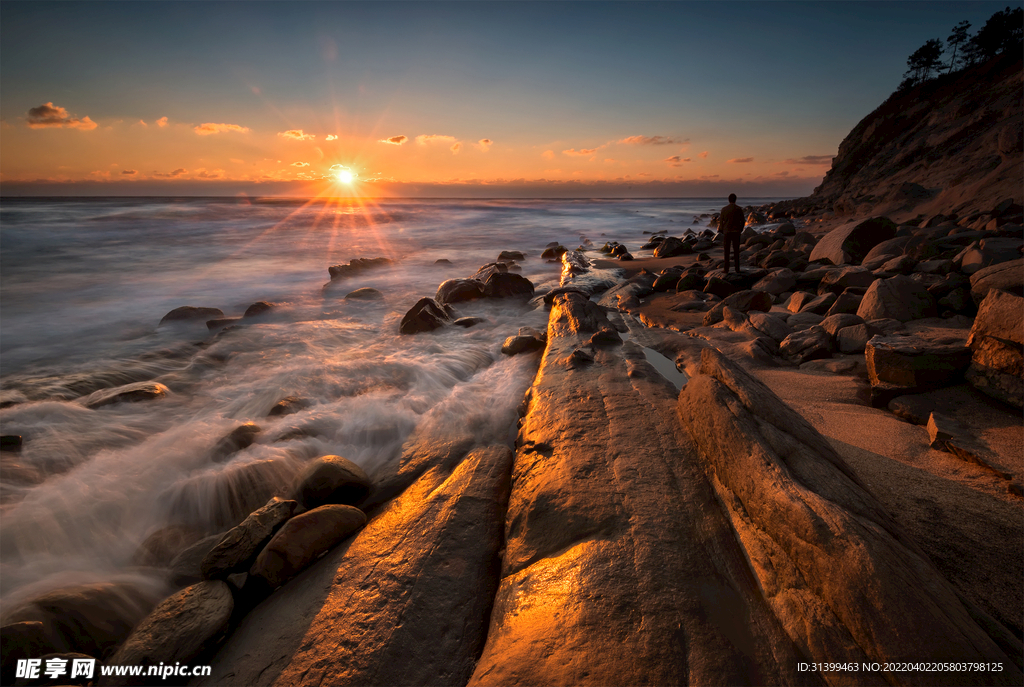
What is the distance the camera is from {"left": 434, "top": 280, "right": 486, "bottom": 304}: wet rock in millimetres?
9359

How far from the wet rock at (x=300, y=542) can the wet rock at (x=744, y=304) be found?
6019 mm

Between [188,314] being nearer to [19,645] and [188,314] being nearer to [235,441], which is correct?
[235,441]

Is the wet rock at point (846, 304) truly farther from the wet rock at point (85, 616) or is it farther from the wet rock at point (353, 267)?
the wet rock at point (353, 267)

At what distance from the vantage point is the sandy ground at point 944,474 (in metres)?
2.00

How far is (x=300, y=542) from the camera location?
2.41m

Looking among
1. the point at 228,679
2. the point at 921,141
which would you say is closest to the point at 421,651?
the point at 228,679

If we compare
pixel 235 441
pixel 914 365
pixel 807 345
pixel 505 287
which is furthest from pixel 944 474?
pixel 505 287

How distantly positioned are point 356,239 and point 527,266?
1379cm

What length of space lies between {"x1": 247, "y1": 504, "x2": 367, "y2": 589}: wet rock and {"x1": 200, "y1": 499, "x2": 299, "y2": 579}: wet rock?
8 centimetres

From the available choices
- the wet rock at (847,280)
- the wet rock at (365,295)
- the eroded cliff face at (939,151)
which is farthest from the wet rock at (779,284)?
the wet rock at (365,295)

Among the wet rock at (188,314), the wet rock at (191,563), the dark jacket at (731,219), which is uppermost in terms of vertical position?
the dark jacket at (731,219)

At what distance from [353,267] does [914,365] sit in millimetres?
14403

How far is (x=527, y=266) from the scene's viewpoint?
613 inches

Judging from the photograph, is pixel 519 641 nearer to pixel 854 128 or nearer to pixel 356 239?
pixel 356 239
